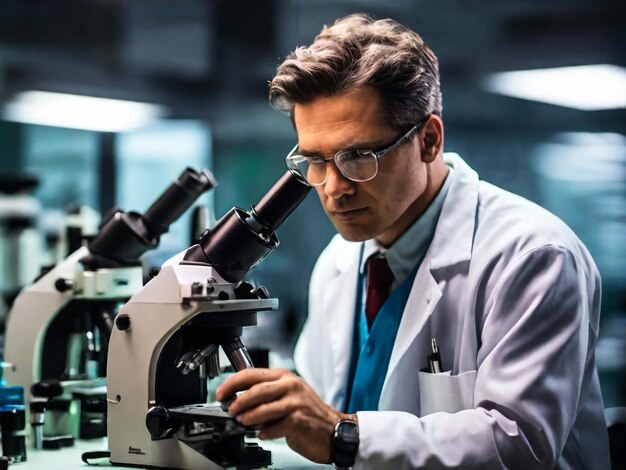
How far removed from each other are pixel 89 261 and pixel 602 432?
4.42 ft

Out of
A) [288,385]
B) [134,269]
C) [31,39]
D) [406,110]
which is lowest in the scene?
[288,385]

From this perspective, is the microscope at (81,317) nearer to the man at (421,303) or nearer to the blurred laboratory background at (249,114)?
the blurred laboratory background at (249,114)

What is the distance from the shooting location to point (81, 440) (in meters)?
2.13

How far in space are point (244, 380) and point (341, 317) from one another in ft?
2.80

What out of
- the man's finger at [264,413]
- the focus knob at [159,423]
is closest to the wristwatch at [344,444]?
the man's finger at [264,413]

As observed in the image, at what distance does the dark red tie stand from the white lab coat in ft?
0.28

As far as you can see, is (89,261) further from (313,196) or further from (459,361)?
(313,196)

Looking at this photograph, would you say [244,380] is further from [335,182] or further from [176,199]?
[176,199]

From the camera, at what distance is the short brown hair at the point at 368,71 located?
192cm

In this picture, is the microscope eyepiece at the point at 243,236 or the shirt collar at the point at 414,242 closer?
the microscope eyepiece at the point at 243,236

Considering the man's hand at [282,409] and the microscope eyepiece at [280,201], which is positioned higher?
the microscope eyepiece at [280,201]

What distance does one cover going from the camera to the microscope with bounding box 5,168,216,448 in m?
2.13

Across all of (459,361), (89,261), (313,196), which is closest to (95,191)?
(313,196)

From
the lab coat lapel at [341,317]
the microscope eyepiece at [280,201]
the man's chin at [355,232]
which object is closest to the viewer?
the microscope eyepiece at [280,201]
